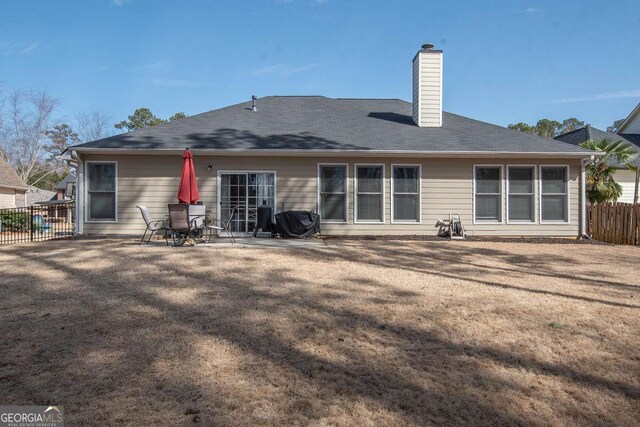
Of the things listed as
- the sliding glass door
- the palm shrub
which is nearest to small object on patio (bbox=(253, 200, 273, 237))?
the sliding glass door

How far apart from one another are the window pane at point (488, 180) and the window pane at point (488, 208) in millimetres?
209

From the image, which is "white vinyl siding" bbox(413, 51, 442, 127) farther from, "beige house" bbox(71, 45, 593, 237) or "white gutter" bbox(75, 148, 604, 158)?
"white gutter" bbox(75, 148, 604, 158)

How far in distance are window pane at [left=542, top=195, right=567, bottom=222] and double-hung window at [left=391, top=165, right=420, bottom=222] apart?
3795 millimetres

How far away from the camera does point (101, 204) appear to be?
12.5 metres

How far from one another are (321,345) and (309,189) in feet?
30.3

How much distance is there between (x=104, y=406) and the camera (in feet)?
8.32

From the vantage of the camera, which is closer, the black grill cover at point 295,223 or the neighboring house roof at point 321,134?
the black grill cover at point 295,223

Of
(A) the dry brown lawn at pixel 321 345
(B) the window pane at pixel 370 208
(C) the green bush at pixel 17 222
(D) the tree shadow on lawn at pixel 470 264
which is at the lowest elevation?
(A) the dry brown lawn at pixel 321 345

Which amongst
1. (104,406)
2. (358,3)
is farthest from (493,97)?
(104,406)

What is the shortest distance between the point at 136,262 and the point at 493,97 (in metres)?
21.1

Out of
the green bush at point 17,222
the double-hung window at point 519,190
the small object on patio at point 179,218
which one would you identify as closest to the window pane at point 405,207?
the double-hung window at point 519,190

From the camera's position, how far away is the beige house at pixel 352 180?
12336 millimetres

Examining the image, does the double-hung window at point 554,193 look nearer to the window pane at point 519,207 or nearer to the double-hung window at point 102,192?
the window pane at point 519,207

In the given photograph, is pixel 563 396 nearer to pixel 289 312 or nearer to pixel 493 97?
pixel 289 312
